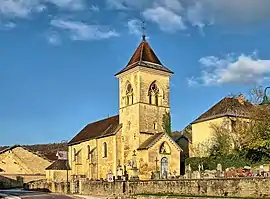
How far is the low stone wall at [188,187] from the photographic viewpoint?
30.2m

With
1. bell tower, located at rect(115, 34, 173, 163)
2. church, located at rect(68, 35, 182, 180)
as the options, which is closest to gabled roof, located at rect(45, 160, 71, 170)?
church, located at rect(68, 35, 182, 180)

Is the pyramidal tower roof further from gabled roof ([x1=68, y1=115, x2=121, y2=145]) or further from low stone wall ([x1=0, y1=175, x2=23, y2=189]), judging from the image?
low stone wall ([x1=0, y1=175, x2=23, y2=189])

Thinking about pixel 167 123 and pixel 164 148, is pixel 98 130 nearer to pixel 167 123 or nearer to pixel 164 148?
pixel 167 123

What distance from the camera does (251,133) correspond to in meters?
46.2

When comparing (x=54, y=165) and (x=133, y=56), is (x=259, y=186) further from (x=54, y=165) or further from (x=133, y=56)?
(x=54, y=165)

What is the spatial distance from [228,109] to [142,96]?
11.0 metres

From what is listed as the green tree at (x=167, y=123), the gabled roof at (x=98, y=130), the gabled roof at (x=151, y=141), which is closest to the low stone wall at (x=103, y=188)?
the gabled roof at (x=151, y=141)

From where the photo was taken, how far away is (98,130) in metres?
66.3

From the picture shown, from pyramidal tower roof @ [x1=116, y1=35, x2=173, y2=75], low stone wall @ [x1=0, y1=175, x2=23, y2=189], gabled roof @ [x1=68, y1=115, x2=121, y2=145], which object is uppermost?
pyramidal tower roof @ [x1=116, y1=35, x2=173, y2=75]

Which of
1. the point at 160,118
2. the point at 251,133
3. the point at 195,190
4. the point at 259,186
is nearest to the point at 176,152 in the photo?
the point at 160,118

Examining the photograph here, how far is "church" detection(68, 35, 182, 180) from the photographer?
181 ft

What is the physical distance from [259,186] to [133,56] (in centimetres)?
3488

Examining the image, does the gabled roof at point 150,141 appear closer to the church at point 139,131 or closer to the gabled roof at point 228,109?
the church at point 139,131

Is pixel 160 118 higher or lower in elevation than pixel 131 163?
higher
